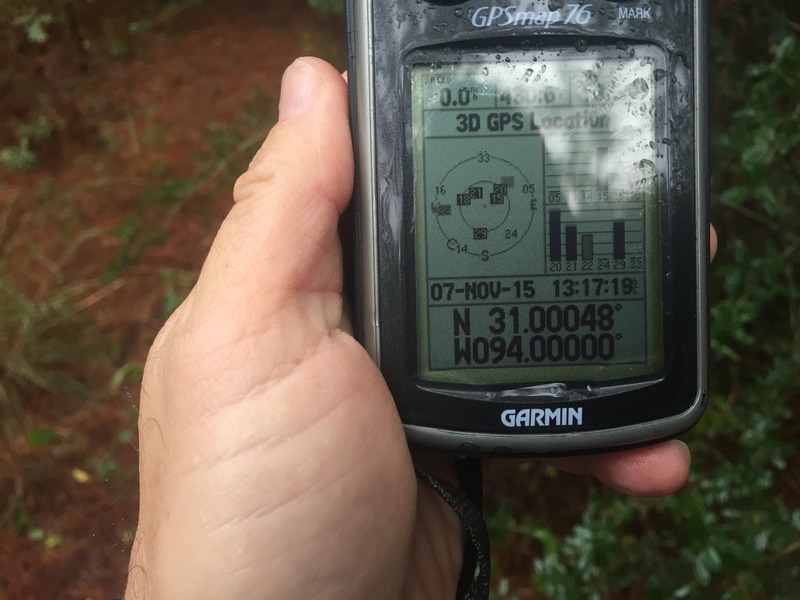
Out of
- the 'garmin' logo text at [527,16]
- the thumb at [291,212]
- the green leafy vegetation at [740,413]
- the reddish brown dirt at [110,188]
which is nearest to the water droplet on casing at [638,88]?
the 'garmin' logo text at [527,16]

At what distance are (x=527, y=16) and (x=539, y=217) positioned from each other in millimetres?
376

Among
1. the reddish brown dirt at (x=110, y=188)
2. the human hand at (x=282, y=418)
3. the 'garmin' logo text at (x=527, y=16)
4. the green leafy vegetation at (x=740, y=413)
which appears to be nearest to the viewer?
the human hand at (x=282, y=418)

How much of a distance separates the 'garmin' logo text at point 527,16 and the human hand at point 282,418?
30 centimetres

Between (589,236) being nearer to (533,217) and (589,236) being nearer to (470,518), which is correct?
(533,217)

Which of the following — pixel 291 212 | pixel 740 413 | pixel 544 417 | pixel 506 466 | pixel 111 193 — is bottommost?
pixel 506 466

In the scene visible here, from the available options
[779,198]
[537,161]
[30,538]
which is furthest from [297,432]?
[30,538]

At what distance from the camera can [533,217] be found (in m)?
1.62

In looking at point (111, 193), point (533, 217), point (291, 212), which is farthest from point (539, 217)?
point (111, 193)

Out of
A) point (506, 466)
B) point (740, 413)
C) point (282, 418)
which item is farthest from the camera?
point (506, 466)

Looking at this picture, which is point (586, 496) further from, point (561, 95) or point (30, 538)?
point (30, 538)

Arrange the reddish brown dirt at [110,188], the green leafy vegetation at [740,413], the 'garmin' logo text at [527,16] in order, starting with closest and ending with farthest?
1. the 'garmin' logo text at [527,16]
2. the green leafy vegetation at [740,413]
3. the reddish brown dirt at [110,188]

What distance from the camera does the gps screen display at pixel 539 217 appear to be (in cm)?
159

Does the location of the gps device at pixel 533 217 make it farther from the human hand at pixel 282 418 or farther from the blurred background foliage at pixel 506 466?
the blurred background foliage at pixel 506 466

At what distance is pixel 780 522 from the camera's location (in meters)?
2.03
